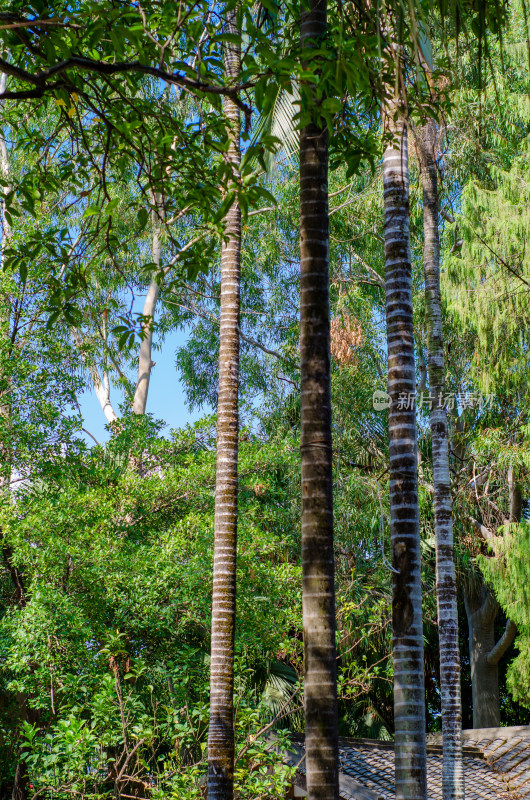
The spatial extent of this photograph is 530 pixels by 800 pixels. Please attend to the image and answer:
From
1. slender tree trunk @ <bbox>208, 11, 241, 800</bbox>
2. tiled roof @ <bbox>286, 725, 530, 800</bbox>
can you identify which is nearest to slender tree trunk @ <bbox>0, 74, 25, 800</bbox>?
slender tree trunk @ <bbox>208, 11, 241, 800</bbox>

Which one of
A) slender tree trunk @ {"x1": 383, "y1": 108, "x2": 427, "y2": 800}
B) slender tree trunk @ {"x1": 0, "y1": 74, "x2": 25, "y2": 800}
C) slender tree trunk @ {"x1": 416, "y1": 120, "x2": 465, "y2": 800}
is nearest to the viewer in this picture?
slender tree trunk @ {"x1": 383, "y1": 108, "x2": 427, "y2": 800}

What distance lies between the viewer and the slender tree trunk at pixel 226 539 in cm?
705

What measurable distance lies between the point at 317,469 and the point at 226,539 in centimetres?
397

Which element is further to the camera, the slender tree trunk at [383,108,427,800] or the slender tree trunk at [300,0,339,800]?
the slender tree trunk at [383,108,427,800]

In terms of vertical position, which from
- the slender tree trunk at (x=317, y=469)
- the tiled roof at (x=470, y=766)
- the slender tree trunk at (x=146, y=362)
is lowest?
the tiled roof at (x=470, y=766)

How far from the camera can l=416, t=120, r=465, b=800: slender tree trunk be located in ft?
30.3

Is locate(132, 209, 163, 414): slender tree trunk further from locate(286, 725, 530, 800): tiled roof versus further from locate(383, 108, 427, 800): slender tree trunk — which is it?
locate(383, 108, 427, 800): slender tree trunk

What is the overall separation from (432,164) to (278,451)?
428 centimetres

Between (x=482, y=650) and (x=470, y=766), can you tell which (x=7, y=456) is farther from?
(x=482, y=650)

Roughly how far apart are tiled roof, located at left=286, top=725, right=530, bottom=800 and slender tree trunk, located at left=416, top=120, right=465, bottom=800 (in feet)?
5.22

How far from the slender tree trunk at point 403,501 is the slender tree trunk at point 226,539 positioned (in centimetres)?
129

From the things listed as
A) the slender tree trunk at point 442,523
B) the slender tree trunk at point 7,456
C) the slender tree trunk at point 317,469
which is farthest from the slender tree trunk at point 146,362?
the slender tree trunk at point 317,469

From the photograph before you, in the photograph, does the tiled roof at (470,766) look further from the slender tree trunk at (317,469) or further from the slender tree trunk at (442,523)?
the slender tree trunk at (317,469)

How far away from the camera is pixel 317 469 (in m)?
4.08
